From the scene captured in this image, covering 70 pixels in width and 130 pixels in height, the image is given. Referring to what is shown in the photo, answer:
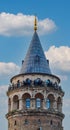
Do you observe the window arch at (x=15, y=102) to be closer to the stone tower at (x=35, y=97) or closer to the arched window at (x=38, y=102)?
the stone tower at (x=35, y=97)

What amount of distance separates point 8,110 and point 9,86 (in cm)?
350

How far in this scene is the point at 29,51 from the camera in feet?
253

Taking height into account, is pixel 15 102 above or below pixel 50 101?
above

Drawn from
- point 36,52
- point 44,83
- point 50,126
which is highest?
point 36,52

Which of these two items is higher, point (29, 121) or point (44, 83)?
point (44, 83)

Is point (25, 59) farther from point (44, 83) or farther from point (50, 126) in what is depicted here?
point (50, 126)

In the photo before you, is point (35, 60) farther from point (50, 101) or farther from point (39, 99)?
point (50, 101)

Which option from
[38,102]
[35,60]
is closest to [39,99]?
[38,102]

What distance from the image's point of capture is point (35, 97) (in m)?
73.2

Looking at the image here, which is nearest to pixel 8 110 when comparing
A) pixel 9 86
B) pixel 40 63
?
pixel 9 86

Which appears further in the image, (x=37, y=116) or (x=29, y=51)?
(x=29, y=51)

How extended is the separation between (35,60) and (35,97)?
19.1 ft

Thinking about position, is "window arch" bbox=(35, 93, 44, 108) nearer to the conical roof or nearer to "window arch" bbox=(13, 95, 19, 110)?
"window arch" bbox=(13, 95, 19, 110)

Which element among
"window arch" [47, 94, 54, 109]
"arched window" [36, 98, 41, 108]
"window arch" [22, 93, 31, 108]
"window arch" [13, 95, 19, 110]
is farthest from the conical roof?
"arched window" [36, 98, 41, 108]
